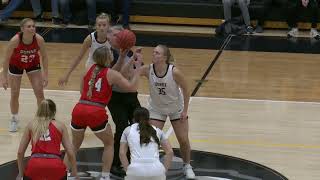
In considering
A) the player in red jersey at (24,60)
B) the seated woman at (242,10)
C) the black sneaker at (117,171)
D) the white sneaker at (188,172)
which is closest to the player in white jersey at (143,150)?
the white sneaker at (188,172)

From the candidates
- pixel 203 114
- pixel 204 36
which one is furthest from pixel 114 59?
A: pixel 204 36

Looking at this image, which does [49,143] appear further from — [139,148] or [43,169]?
[139,148]

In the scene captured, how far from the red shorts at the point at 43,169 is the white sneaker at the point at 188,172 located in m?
1.99

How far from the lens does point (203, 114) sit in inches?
421

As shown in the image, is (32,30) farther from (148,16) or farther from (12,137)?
(148,16)

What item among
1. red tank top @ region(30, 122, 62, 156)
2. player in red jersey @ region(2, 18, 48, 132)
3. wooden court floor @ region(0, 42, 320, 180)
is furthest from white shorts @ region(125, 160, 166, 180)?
player in red jersey @ region(2, 18, 48, 132)

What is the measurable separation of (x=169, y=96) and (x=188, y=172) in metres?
0.84

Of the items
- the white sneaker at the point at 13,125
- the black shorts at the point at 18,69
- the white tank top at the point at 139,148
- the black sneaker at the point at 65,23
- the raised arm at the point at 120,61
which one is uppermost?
the raised arm at the point at 120,61

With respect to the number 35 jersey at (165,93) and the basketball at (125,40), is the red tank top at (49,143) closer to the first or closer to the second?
the basketball at (125,40)

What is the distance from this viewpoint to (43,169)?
6.24m

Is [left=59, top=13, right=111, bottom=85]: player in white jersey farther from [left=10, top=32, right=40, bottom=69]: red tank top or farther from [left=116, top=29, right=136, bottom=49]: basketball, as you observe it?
[left=116, top=29, right=136, bottom=49]: basketball

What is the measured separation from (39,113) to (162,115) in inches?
75.3

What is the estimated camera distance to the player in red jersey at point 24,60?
918 centimetres

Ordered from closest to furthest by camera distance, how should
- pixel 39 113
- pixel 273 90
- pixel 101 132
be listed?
pixel 39 113 < pixel 101 132 < pixel 273 90
